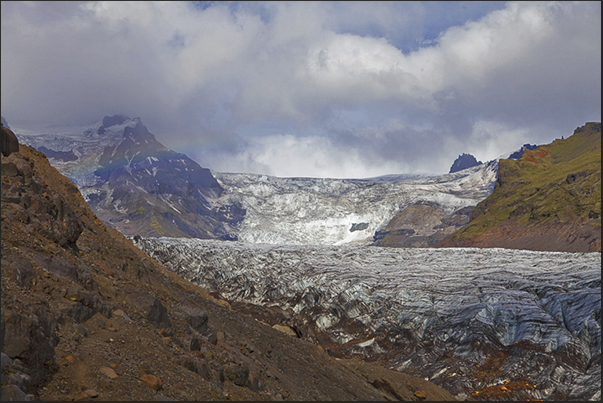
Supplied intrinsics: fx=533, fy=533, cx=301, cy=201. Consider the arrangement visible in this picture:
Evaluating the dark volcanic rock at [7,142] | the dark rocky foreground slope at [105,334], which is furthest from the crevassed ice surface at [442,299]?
the dark volcanic rock at [7,142]

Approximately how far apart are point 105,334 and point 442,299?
71248mm

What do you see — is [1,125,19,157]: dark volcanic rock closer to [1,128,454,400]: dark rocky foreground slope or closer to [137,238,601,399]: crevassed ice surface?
[1,128,454,400]: dark rocky foreground slope

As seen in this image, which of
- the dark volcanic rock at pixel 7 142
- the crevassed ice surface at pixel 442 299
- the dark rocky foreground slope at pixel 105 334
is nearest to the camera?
the dark rocky foreground slope at pixel 105 334

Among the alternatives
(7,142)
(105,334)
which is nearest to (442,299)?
(7,142)

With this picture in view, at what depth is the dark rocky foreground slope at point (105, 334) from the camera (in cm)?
1462

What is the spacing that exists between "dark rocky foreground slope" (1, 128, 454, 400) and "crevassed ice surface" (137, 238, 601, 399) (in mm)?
41984

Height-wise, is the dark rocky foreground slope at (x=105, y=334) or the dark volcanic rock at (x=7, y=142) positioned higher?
the dark volcanic rock at (x=7, y=142)

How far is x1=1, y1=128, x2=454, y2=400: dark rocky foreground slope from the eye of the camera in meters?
14.6

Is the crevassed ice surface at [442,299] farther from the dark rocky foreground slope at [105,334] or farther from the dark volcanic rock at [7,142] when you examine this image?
the dark volcanic rock at [7,142]

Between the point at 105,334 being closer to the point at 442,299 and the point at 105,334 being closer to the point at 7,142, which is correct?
the point at 7,142

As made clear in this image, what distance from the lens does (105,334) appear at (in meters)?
17.8

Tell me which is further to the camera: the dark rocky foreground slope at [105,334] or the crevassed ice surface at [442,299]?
the crevassed ice surface at [442,299]

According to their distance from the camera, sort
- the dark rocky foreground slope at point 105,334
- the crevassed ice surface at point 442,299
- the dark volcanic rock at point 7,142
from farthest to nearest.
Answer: the crevassed ice surface at point 442,299, the dark volcanic rock at point 7,142, the dark rocky foreground slope at point 105,334

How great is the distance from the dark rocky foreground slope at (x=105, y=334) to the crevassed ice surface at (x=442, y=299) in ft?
138
